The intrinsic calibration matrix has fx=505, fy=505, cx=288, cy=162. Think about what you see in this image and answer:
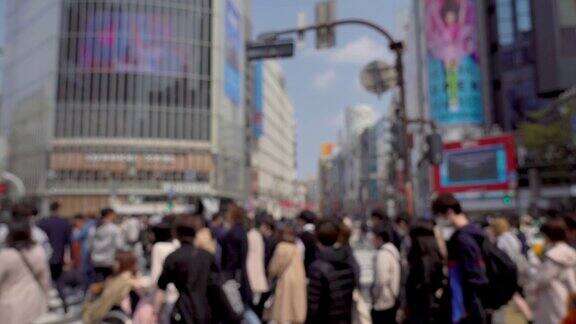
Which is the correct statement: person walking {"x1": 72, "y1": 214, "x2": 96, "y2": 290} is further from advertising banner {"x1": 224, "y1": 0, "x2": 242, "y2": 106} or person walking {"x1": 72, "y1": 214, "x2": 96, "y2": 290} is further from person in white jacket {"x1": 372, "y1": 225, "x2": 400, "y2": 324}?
advertising banner {"x1": 224, "y1": 0, "x2": 242, "y2": 106}

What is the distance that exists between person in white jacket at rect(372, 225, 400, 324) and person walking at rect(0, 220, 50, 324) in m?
3.43

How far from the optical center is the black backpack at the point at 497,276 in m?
3.98

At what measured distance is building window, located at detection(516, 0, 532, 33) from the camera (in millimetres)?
60031

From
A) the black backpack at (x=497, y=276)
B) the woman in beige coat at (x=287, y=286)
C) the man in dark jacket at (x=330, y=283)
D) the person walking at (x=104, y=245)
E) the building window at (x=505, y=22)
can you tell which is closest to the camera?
the black backpack at (x=497, y=276)

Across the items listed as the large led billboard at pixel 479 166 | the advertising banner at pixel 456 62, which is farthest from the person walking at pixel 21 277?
the advertising banner at pixel 456 62

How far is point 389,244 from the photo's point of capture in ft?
18.5

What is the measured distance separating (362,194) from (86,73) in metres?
87.7

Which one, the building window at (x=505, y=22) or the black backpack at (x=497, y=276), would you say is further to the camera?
the building window at (x=505, y=22)

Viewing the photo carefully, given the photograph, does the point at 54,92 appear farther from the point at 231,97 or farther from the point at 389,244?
the point at 389,244

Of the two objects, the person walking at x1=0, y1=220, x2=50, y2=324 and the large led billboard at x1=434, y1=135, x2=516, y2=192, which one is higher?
the large led billboard at x1=434, y1=135, x2=516, y2=192

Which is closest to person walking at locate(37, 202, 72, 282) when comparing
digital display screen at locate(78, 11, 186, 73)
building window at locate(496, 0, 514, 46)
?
digital display screen at locate(78, 11, 186, 73)

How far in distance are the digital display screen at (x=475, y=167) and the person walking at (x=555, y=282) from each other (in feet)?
132

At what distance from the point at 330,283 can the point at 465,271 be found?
3.81ft

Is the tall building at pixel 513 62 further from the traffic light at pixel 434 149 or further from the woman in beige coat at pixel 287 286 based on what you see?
the woman in beige coat at pixel 287 286
